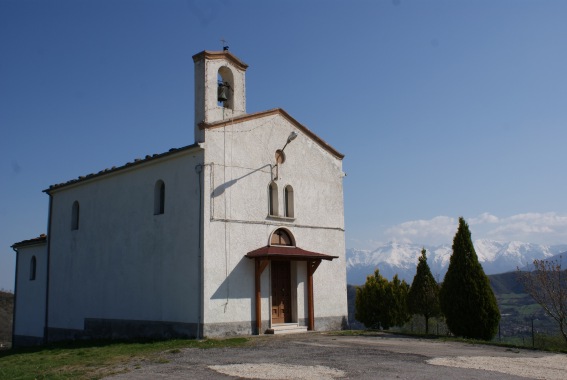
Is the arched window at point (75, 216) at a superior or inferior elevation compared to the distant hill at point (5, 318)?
superior

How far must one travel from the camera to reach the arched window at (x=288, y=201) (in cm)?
2155

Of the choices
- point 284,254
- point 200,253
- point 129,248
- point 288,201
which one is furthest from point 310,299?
point 129,248

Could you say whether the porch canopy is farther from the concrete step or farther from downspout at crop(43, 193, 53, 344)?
downspout at crop(43, 193, 53, 344)

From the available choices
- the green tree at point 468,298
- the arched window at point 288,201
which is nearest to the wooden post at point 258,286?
the arched window at point 288,201

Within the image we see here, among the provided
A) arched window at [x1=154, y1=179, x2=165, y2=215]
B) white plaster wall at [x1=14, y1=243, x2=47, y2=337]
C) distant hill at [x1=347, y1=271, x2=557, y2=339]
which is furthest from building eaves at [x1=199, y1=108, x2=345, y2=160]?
distant hill at [x1=347, y1=271, x2=557, y2=339]

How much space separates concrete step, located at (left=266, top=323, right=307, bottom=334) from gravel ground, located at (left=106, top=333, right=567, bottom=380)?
2210 mm

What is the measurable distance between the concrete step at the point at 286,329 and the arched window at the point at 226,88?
823cm

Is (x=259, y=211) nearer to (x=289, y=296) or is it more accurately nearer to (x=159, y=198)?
(x=289, y=296)

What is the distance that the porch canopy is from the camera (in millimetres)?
19391

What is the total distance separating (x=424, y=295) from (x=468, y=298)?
8.06 feet

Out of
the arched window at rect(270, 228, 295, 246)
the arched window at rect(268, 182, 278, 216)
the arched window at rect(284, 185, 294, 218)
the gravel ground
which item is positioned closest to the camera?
the gravel ground

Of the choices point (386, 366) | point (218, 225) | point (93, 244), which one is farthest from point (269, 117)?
point (386, 366)

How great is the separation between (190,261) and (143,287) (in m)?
2.94

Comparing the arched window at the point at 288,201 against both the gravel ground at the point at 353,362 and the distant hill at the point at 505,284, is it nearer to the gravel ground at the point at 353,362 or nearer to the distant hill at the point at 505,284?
the gravel ground at the point at 353,362
